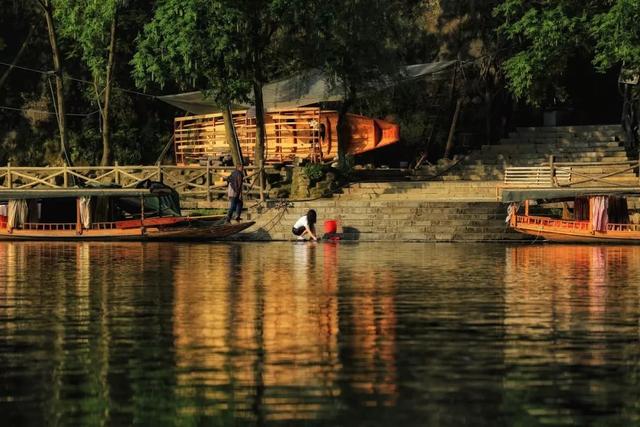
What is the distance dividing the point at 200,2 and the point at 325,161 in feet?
26.2

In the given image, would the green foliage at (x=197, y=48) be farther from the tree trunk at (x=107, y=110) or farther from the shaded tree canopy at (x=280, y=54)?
the tree trunk at (x=107, y=110)

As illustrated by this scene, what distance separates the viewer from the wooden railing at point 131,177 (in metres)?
43.2

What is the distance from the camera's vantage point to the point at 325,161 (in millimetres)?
47094

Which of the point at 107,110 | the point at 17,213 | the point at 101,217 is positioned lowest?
the point at 101,217

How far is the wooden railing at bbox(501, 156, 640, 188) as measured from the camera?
126ft

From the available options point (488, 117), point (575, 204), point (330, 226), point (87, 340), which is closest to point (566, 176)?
point (575, 204)

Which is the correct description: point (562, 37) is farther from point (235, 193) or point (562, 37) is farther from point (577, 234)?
point (235, 193)

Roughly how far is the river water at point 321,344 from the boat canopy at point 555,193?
26.1ft

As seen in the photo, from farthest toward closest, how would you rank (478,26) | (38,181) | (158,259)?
(478,26)
(38,181)
(158,259)

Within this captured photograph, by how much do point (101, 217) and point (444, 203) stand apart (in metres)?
9.82

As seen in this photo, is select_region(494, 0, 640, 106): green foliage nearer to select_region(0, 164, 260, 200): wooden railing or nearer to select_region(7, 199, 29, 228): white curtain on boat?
select_region(0, 164, 260, 200): wooden railing

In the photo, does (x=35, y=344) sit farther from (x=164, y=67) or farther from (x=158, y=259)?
(x=164, y=67)

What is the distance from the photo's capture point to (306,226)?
38.4m

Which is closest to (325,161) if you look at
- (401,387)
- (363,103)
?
(363,103)
